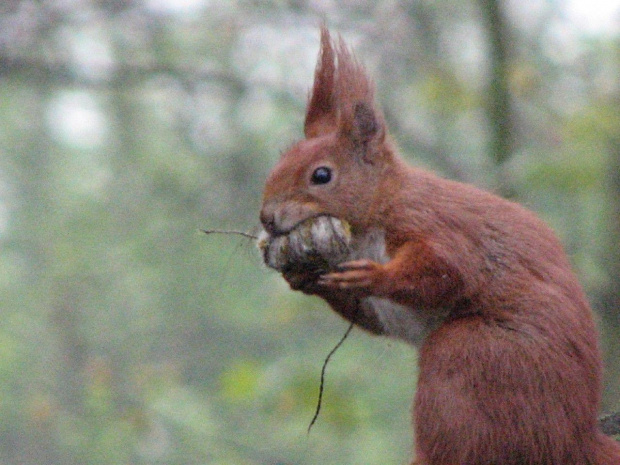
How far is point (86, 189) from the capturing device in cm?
1180

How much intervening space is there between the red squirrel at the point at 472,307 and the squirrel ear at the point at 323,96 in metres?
0.29

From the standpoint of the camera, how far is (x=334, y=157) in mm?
3105

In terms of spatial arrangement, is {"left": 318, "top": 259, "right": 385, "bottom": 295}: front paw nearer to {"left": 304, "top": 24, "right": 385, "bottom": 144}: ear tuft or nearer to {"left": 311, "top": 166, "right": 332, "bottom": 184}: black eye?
{"left": 311, "top": 166, "right": 332, "bottom": 184}: black eye

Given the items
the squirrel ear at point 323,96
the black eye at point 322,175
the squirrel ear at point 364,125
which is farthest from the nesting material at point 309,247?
the squirrel ear at point 323,96

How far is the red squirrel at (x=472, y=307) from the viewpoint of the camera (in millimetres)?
2615

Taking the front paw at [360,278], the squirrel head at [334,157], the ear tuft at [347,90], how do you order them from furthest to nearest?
the ear tuft at [347,90], the squirrel head at [334,157], the front paw at [360,278]

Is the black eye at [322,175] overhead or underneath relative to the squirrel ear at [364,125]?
underneath

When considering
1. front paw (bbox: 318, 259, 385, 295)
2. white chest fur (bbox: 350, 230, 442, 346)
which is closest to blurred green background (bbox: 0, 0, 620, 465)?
white chest fur (bbox: 350, 230, 442, 346)

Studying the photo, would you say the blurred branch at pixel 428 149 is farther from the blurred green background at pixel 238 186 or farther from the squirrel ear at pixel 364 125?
the squirrel ear at pixel 364 125

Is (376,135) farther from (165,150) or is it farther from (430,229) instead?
(165,150)

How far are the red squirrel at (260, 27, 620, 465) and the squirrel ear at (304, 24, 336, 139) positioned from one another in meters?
0.29

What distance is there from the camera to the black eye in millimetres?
3035

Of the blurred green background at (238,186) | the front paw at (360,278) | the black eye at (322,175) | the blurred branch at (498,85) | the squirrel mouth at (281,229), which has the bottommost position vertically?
the blurred green background at (238,186)

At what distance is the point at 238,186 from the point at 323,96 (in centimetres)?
351
